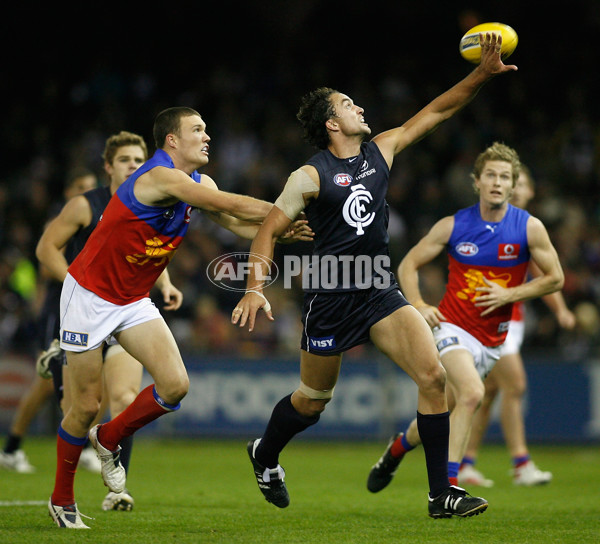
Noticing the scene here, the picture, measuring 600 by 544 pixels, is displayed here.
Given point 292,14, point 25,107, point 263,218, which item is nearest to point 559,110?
point 292,14

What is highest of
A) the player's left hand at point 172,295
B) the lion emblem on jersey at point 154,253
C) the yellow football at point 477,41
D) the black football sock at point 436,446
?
the yellow football at point 477,41

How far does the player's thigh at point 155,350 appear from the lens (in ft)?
19.9

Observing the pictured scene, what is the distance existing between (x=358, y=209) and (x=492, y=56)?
Result: 4.72 ft

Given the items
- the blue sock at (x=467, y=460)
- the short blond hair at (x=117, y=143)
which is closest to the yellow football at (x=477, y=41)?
the short blond hair at (x=117, y=143)

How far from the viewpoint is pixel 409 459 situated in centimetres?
1195

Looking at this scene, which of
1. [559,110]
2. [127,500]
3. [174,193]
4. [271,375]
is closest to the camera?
[174,193]

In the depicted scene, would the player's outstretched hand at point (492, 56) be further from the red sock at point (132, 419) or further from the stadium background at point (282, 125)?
the stadium background at point (282, 125)

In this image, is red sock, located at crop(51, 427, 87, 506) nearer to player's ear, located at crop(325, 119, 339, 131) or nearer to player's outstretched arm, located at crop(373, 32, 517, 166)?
player's ear, located at crop(325, 119, 339, 131)

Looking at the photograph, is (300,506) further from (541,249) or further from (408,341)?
(541,249)

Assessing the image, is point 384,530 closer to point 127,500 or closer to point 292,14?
point 127,500

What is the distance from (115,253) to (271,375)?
24.4 feet

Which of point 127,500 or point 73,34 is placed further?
point 73,34

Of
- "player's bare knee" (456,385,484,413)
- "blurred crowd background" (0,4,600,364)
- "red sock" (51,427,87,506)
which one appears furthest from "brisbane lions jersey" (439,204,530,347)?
"blurred crowd background" (0,4,600,364)

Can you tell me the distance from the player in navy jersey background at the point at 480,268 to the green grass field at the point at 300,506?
938mm
